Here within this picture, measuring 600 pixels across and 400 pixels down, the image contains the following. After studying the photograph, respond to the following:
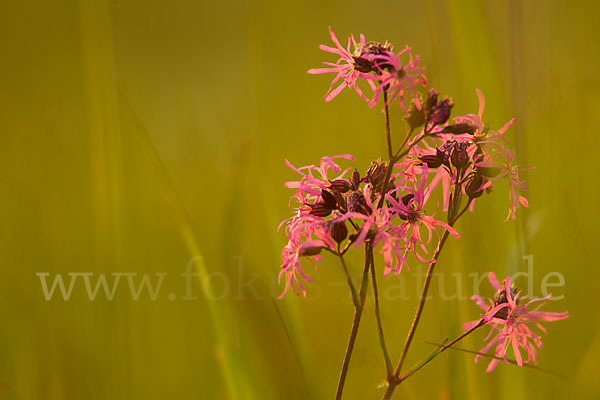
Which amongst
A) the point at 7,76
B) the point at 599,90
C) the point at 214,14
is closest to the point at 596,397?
the point at 599,90

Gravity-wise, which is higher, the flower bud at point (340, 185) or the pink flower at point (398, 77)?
the pink flower at point (398, 77)

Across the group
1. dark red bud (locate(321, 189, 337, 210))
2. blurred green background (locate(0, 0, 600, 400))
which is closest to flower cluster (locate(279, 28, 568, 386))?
dark red bud (locate(321, 189, 337, 210))

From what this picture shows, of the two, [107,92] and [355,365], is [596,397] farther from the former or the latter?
[107,92]

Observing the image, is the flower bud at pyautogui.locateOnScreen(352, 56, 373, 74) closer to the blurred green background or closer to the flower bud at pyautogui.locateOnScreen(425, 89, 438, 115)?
the flower bud at pyautogui.locateOnScreen(425, 89, 438, 115)

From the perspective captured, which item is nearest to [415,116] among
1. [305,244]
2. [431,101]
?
[431,101]

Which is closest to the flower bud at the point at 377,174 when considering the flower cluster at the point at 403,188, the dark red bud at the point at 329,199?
the flower cluster at the point at 403,188

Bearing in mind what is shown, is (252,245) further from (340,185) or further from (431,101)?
(431,101)

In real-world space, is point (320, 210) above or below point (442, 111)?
below

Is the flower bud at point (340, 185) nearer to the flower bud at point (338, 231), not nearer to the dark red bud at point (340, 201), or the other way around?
the dark red bud at point (340, 201)

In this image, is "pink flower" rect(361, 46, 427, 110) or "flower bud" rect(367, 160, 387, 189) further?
"flower bud" rect(367, 160, 387, 189)
